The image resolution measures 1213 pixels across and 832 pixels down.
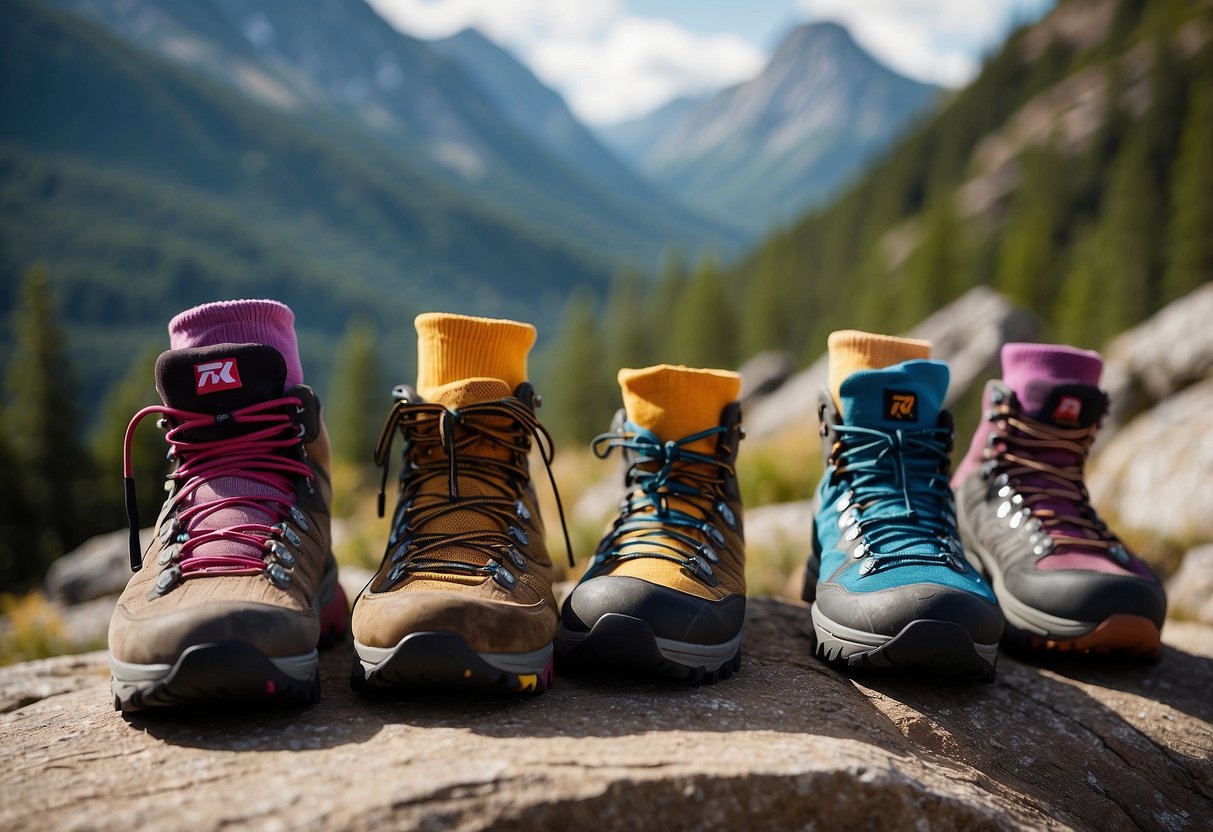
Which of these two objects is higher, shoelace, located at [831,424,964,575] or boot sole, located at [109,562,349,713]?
shoelace, located at [831,424,964,575]

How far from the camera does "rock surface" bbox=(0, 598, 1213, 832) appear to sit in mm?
1638

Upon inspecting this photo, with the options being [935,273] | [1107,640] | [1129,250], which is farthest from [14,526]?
[1129,250]

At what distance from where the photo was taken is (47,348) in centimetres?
3441

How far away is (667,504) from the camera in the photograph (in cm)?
269

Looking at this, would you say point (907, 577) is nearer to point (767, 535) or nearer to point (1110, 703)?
point (1110, 703)

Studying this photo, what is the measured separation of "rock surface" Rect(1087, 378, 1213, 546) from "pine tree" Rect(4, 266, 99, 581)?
121ft

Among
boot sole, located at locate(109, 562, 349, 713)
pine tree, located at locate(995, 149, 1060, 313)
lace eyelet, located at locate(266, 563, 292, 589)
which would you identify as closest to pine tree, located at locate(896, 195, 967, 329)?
pine tree, located at locate(995, 149, 1060, 313)

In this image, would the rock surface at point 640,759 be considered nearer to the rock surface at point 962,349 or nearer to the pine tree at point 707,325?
the rock surface at point 962,349

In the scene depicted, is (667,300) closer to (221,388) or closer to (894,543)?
(894,543)

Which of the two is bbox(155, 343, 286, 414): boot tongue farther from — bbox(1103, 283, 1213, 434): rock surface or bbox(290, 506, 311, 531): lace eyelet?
bbox(1103, 283, 1213, 434): rock surface

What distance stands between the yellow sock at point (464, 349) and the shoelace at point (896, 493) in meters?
1.17

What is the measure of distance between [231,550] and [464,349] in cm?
93

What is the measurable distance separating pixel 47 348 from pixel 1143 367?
126ft

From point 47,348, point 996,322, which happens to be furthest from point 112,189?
point 996,322
